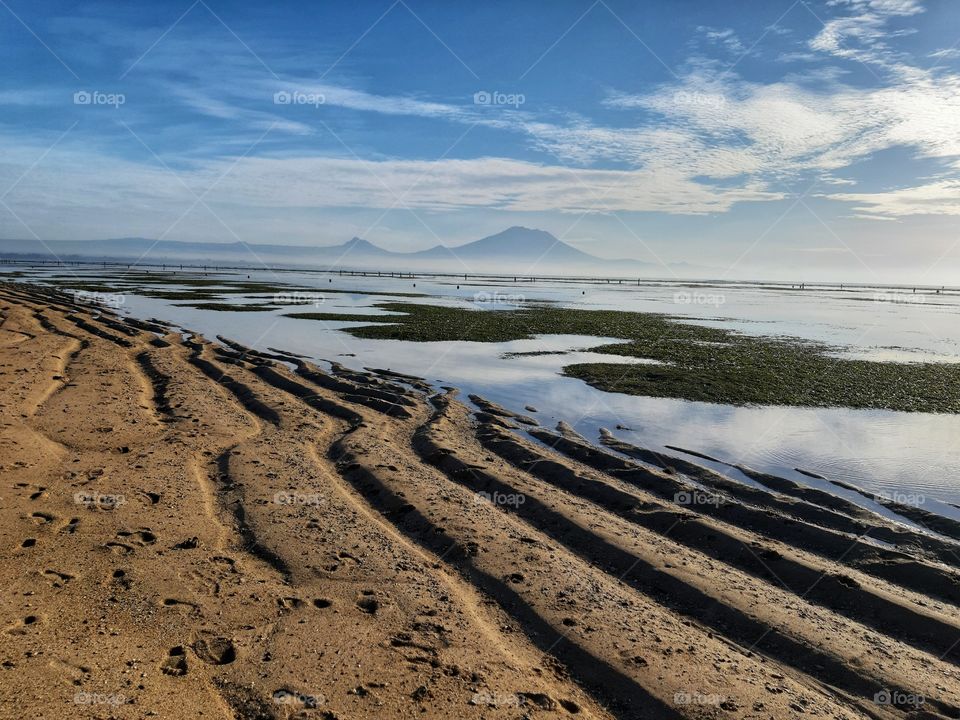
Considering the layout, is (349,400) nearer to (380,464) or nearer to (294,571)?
(380,464)

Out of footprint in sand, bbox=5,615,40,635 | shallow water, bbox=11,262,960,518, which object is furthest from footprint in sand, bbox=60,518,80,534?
shallow water, bbox=11,262,960,518

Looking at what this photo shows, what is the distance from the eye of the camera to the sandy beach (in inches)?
237

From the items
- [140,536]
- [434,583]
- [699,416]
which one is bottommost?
[699,416]

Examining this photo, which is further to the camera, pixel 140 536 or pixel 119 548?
pixel 140 536

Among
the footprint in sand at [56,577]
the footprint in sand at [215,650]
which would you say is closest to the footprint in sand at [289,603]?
the footprint in sand at [215,650]

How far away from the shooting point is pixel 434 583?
815 cm

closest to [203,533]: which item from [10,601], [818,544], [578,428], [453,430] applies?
[10,601]

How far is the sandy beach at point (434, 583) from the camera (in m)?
6.03

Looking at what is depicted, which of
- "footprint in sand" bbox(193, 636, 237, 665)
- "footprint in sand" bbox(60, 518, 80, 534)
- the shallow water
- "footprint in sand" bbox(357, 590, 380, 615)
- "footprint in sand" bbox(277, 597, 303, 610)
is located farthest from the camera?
the shallow water

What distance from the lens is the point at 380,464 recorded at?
42.4ft

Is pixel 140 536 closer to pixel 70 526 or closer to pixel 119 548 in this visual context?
pixel 119 548

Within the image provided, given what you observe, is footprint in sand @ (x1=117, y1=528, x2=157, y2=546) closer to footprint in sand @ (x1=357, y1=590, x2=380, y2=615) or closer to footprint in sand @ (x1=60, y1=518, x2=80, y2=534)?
footprint in sand @ (x1=60, y1=518, x2=80, y2=534)

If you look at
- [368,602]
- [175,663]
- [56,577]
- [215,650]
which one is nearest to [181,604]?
[215,650]

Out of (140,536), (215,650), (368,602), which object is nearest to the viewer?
(215,650)
